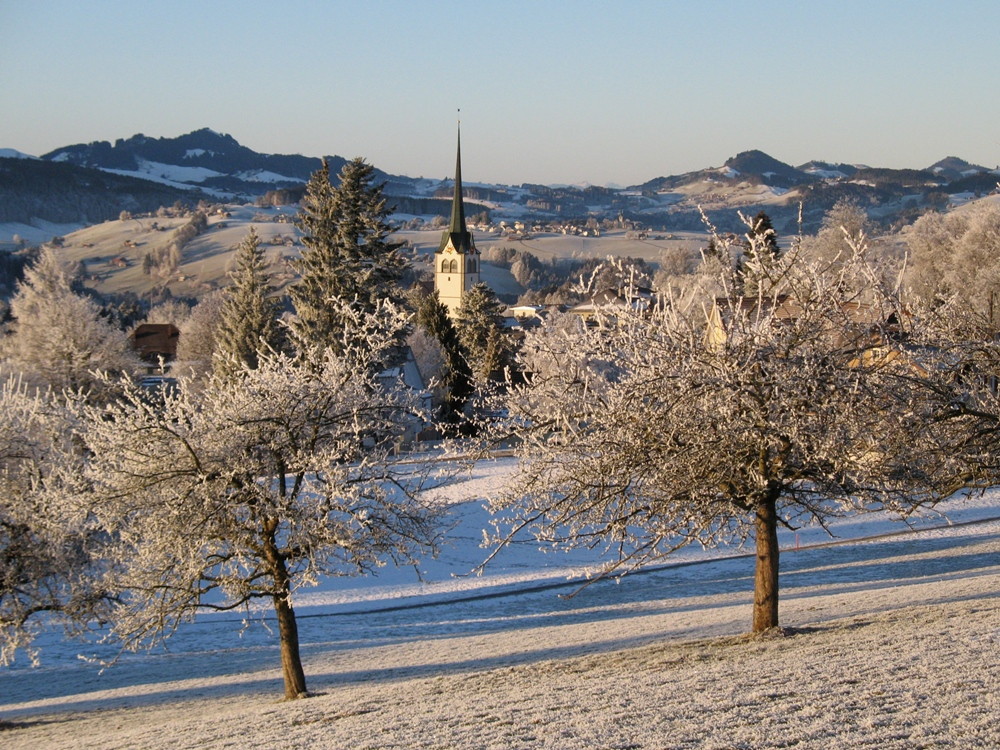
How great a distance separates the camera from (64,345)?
153 ft

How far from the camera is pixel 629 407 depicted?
39.2 ft

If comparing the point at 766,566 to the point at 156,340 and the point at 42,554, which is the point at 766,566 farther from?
the point at 156,340

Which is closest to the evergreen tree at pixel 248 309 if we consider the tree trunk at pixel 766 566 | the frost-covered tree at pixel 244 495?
the frost-covered tree at pixel 244 495

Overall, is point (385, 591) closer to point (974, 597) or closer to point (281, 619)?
point (281, 619)

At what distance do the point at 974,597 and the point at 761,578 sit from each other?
539 centimetres

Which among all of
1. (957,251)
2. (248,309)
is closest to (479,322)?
(248,309)

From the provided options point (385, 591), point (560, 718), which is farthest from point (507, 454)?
point (560, 718)

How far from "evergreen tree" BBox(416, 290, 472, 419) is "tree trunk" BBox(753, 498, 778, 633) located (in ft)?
102

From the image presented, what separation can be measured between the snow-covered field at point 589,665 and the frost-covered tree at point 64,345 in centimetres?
2497

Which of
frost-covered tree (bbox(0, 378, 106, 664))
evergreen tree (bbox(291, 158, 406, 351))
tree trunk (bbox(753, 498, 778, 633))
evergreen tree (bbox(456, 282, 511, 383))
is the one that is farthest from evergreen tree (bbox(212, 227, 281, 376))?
tree trunk (bbox(753, 498, 778, 633))

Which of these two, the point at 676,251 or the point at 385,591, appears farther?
the point at 676,251

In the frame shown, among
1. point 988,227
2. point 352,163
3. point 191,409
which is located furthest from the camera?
point 988,227

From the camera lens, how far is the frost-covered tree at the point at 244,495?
13.8 m

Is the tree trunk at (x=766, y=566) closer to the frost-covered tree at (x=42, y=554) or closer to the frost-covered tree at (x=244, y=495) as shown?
the frost-covered tree at (x=244, y=495)
